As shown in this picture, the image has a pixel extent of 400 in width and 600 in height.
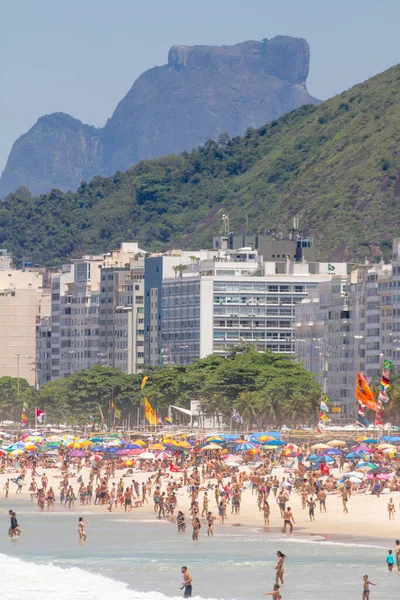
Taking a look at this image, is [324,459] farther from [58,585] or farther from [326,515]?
[58,585]

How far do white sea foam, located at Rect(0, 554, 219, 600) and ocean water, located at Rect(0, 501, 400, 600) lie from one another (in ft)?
0.13

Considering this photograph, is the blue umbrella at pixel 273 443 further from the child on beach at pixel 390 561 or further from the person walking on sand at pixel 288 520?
the child on beach at pixel 390 561

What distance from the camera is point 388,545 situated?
76.4m

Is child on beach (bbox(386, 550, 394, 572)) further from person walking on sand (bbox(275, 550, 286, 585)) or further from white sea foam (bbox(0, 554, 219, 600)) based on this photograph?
white sea foam (bbox(0, 554, 219, 600))

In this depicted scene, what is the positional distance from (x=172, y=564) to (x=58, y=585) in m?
8.77

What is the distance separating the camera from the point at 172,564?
71875 mm

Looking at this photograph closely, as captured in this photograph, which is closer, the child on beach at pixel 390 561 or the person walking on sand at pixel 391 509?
the child on beach at pixel 390 561

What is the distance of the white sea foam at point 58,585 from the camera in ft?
203

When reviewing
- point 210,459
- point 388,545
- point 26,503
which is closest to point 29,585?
point 388,545

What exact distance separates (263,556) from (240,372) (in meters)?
94.6

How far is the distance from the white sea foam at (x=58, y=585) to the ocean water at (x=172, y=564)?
0.04 m

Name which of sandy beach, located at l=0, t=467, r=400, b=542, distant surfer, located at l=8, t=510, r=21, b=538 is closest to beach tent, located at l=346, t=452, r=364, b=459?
sandy beach, located at l=0, t=467, r=400, b=542

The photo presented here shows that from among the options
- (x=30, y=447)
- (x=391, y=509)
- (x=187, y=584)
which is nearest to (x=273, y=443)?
(x=30, y=447)

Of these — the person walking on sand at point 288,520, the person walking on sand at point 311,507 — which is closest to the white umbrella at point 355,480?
the person walking on sand at point 311,507
